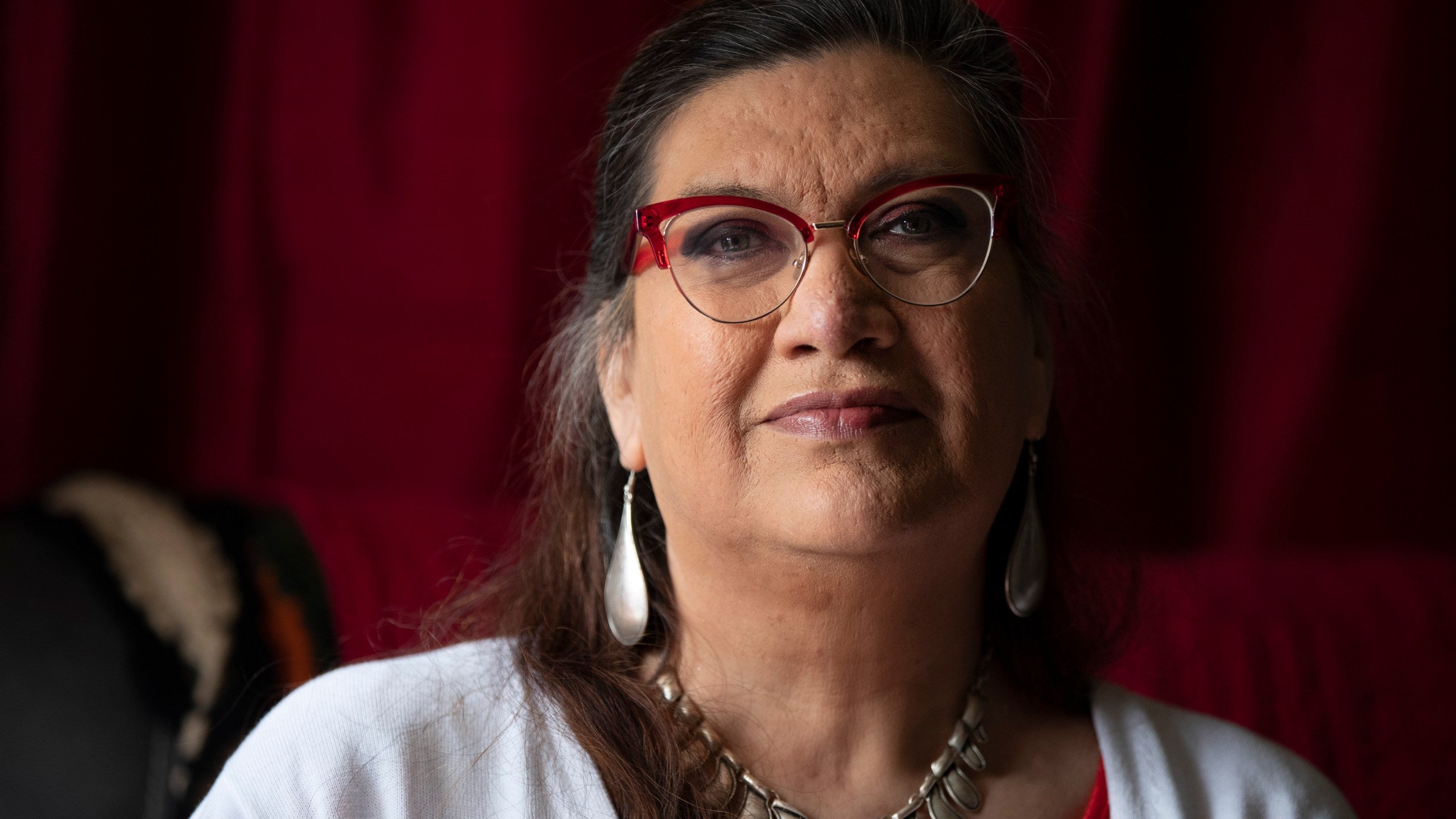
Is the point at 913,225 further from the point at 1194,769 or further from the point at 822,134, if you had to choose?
the point at 1194,769

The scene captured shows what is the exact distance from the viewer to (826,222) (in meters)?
1.13

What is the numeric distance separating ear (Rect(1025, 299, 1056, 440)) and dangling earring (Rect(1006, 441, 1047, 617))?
73 millimetres

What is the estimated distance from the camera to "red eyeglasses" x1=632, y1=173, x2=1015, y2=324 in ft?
3.71

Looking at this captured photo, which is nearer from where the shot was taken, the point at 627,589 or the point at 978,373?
the point at 978,373

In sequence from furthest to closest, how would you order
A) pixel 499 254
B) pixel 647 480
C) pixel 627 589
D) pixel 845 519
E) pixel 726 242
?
1. pixel 499 254
2. pixel 647 480
3. pixel 627 589
4. pixel 726 242
5. pixel 845 519

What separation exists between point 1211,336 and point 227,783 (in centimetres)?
174

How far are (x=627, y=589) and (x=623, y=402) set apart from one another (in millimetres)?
212

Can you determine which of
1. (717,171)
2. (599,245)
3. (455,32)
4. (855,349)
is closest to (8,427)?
(455,32)

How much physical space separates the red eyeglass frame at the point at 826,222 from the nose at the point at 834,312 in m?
0.01

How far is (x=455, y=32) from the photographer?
1.97 meters

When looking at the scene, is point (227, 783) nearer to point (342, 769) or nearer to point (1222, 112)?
point (342, 769)

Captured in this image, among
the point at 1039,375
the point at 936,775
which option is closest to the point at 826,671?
the point at 936,775

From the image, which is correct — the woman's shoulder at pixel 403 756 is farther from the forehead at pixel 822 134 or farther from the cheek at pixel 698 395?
the forehead at pixel 822 134

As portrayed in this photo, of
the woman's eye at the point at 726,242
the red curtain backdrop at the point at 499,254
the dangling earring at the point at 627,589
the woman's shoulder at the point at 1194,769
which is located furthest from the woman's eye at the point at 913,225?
the red curtain backdrop at the point at 499,254
